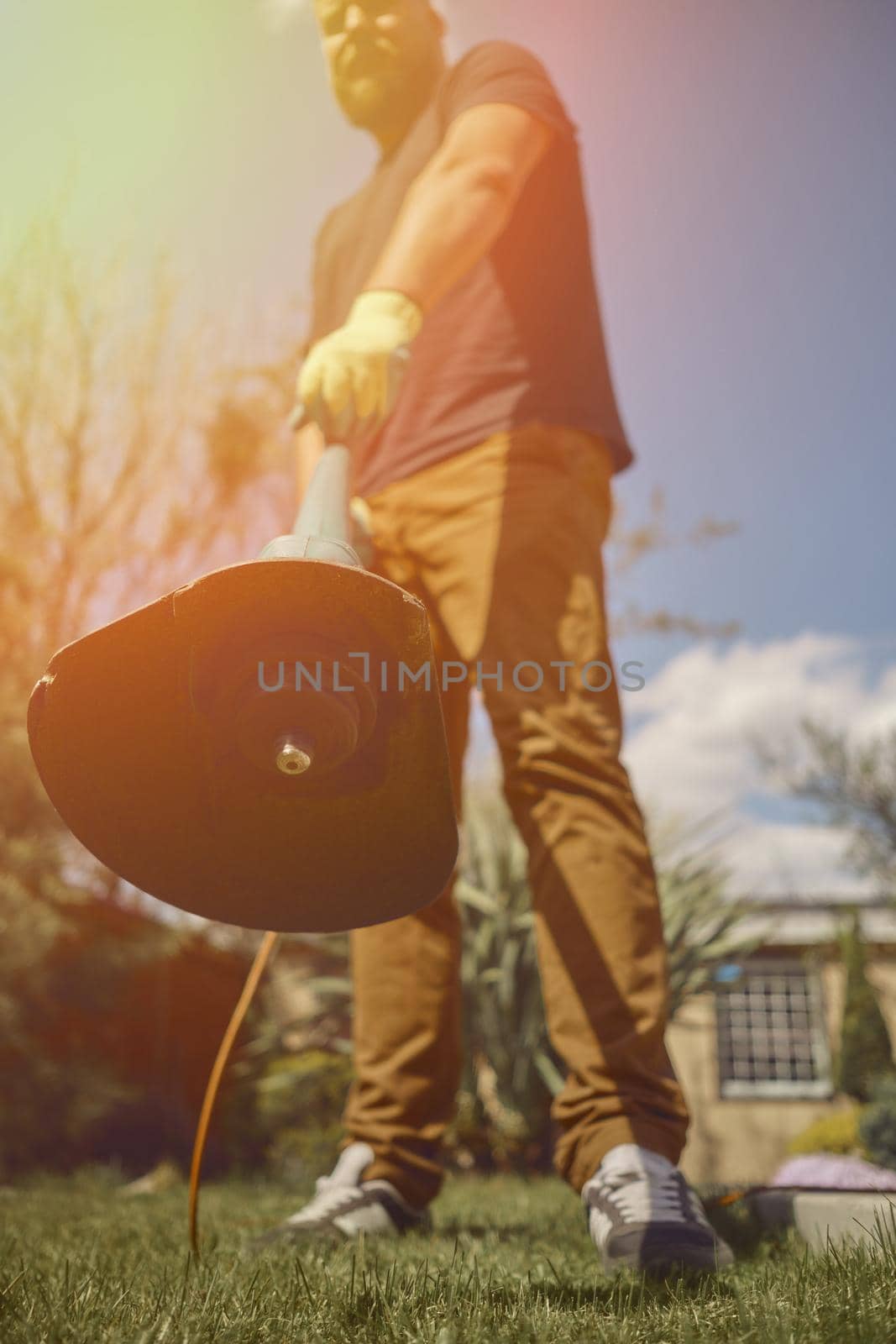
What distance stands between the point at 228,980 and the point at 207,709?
6.06 meters

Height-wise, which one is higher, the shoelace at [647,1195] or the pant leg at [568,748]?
the pant leg at [568,748]

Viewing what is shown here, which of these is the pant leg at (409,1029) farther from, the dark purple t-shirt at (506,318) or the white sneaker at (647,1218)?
the white sneaker at (647,1218)

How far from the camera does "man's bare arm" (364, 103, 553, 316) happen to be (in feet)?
4.75

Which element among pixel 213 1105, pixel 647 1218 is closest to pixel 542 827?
pixel 647 1218

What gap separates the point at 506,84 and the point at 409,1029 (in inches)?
64.5

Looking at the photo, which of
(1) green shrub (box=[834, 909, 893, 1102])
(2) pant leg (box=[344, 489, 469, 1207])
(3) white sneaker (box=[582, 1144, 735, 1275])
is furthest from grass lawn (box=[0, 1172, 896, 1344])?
(1) green shrub (box=[834, 909, 893, 1102])

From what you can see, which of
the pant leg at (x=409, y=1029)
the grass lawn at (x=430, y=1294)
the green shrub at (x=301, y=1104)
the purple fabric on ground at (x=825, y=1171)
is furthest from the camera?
the green shrub at (x=301, y=1104)

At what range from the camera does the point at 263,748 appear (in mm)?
983

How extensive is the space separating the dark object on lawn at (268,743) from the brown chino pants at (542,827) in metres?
0.28

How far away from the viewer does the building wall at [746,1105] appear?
1176 cm

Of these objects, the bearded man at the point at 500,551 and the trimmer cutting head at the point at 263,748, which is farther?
the bearded man at the point at 500,551

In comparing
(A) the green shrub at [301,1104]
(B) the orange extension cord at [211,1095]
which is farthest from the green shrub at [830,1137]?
(B) the orange extension cord at [211,1095]

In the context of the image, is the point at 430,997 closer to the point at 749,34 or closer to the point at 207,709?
the point at 207,709

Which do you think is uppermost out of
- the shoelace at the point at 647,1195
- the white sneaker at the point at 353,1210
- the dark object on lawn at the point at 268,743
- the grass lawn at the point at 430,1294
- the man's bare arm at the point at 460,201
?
the man's bare arm at the point at 460,201
